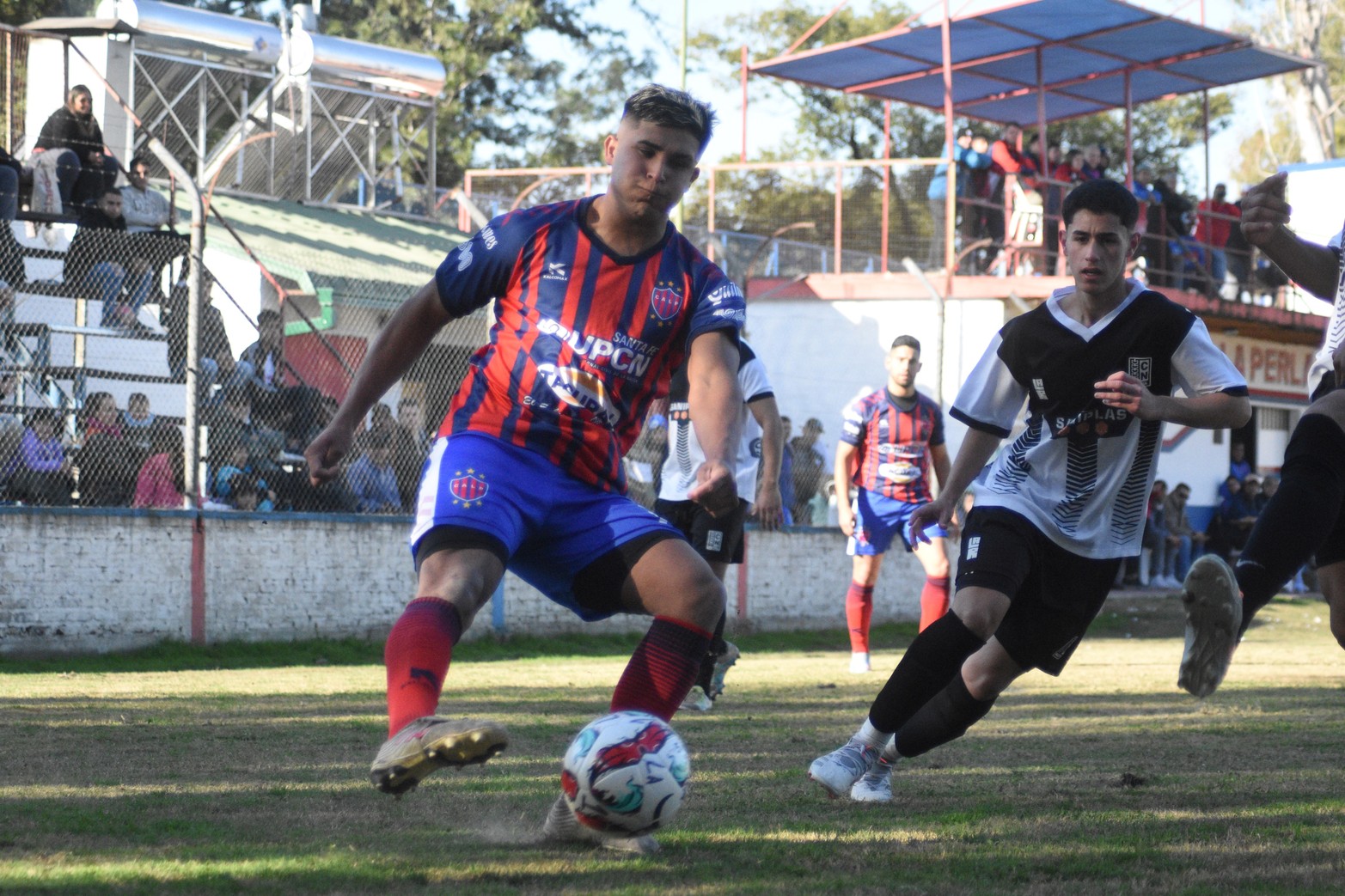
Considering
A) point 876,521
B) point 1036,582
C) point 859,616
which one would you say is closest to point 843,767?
point 1036,582

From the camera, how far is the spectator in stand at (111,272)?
12.4 meters

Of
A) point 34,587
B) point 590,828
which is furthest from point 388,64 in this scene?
point 590,828

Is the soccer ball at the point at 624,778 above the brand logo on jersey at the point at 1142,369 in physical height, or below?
below

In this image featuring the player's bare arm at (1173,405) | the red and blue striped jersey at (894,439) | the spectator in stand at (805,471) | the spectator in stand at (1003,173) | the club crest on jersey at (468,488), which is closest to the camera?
the club crest on jersey at (468,488)

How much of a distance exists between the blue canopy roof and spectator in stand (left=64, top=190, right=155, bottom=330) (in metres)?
12.1

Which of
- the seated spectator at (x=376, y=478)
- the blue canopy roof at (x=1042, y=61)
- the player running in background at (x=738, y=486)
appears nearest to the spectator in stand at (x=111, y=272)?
the seated spectator at (x=376, y=478)

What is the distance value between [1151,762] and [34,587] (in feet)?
26.1

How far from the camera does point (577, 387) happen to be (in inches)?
175

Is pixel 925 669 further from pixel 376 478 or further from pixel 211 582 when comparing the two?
pixel 376 478

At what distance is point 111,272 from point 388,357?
28.7ft

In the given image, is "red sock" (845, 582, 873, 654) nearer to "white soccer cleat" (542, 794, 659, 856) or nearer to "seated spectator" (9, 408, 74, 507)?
"seated spectator" (9, 408, 74, 507)

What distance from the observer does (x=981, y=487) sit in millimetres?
5609

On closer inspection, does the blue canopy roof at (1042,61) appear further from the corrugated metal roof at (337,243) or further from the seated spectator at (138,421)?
the seated spectator at (138,421)

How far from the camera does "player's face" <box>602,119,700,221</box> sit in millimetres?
4422
